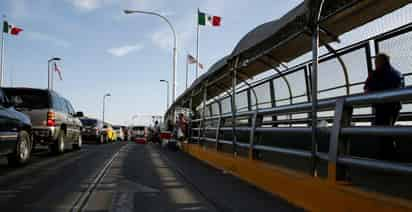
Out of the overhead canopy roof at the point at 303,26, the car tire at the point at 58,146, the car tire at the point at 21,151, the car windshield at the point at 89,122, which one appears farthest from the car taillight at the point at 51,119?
the car windshield at the point at 89,122

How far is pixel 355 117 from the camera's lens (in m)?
7.84

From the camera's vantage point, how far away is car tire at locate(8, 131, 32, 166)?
10195 millimetres

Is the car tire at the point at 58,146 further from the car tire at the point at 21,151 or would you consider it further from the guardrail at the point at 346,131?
the guardrail at the point at 346,131

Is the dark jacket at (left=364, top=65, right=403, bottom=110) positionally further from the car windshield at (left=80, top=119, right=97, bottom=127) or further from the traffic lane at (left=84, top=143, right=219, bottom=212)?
the car windshield at (left=80, top=119, right=97, bottom=127)

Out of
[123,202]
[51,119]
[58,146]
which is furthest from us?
[58,146]

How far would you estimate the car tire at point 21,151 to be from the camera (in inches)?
401

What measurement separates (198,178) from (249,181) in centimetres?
112

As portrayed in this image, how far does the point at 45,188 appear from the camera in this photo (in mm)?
7039

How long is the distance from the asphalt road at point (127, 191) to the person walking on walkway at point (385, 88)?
1579 mm

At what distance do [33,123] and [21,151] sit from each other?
3113mm

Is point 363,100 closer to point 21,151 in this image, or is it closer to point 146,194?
point 146,194

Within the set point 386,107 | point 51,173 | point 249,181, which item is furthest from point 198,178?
point 386,107

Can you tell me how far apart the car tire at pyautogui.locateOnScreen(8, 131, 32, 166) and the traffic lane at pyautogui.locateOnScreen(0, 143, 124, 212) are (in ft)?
1.07

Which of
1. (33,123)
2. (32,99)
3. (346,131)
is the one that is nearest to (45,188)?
(346,131)
